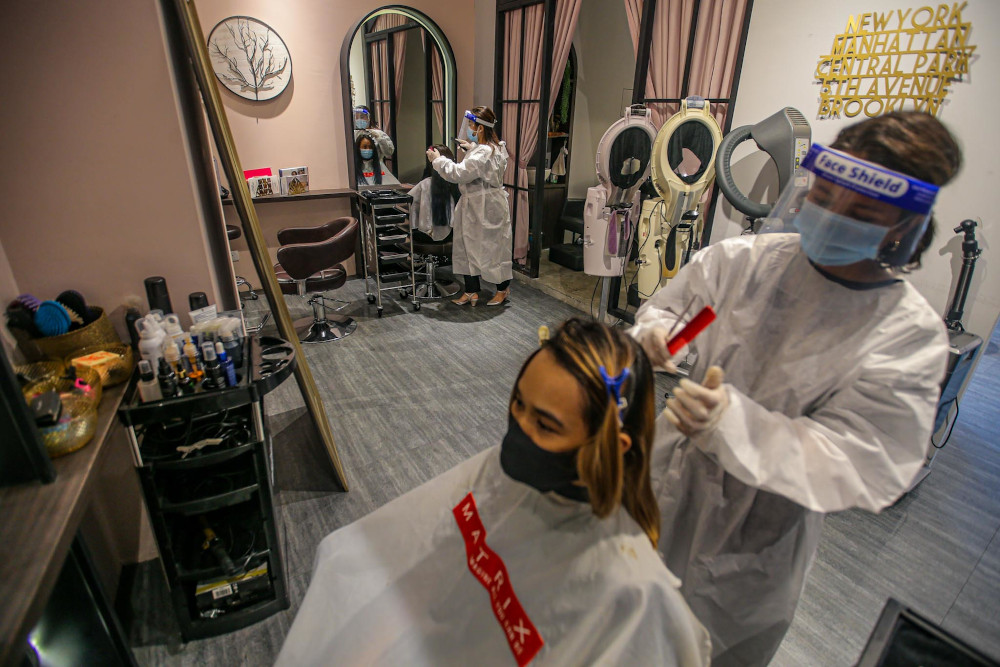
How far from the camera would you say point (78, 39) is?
4.63ft

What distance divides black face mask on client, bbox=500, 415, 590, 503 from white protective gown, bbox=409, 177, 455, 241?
10.7 feet

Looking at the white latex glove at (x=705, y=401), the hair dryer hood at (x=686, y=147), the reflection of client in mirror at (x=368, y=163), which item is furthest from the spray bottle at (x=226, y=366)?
the reflection of client in mirror at (x=368, y=163)

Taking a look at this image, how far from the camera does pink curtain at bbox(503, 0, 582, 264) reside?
425cm

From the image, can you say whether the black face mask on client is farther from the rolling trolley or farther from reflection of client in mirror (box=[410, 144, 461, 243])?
reflection of client in mirror (box=[410, 144, 461, 243])

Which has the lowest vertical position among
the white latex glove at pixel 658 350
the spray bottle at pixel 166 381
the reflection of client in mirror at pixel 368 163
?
the spray bottle at pixel 166 381

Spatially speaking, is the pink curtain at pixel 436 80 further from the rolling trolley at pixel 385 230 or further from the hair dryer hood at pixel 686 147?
the hair dryer hood at pixel 686 147

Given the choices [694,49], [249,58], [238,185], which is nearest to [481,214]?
[694,49]

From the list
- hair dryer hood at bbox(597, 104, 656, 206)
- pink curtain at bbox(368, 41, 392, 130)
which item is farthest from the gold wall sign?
pink curtain at bbox(368, 41, 392, 130)

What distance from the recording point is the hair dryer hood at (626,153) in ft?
10.2

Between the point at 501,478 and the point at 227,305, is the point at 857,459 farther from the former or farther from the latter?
the point at 227,305

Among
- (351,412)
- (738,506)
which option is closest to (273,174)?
(351,412)

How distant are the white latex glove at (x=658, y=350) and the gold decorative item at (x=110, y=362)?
1.45m

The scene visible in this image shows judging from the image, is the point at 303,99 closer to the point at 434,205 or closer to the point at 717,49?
the point at 434,205

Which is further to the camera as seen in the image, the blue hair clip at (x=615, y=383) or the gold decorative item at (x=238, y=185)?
the gold decorative item at (x=238, y=185)
